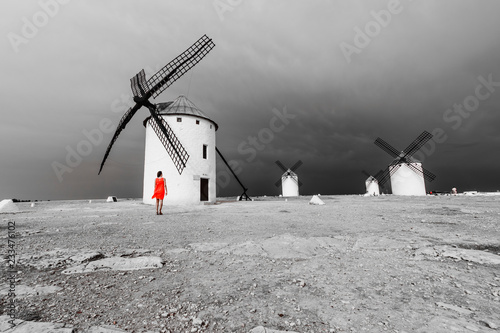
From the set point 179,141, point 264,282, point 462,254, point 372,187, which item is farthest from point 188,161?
point 372,187

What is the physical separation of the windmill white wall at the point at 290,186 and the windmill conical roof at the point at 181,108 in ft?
94.0

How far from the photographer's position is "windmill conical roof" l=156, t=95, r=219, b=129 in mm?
18453

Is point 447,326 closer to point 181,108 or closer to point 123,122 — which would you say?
point 181,108

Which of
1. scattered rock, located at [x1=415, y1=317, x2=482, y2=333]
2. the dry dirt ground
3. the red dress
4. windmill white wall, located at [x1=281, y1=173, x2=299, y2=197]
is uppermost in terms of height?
windmill white wall, located at [x1=281, y1=173, x2=299, y2=197]

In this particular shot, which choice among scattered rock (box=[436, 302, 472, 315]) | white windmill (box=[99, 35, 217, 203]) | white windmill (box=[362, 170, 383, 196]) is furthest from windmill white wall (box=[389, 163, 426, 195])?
scattered rock (box=[436, 302, 472, 315])

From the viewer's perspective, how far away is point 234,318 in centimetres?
240

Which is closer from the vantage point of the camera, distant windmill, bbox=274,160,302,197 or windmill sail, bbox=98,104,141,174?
windmill sail, bbox=98,104,141,174

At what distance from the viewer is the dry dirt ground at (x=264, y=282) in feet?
7.68

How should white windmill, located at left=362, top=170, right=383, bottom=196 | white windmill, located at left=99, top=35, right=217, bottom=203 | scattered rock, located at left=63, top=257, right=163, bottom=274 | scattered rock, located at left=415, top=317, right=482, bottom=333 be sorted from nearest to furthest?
1. scattered rock, located at left=415, top=317, right=482, bottom=333
2. scattered rock, located at left=63, top=257, right=163, bottom=274
3. white windmill, located at left=99, top=35, right=217, bottom=203
4. white windmill, located at left=362, top=170, right=383, bottom=196

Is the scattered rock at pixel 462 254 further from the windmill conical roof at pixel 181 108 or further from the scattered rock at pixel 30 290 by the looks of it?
the windmill conical roof at pixel 181 108

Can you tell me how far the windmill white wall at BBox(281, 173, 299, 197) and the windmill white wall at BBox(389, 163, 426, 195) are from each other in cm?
1747

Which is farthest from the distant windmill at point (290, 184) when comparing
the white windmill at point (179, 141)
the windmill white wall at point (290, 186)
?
the white windmill at point (179, 141)

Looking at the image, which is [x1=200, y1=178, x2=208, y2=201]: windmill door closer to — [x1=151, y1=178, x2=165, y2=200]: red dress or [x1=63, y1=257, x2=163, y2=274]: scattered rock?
[x1=151, y1=178, x2=165, y2=200]: red dress

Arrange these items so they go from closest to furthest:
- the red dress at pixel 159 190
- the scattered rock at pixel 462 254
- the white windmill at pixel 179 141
→ the scattered rock at pixel 462 254, the red dress at pixel 159 190, the white windmill at pixel 179 141
